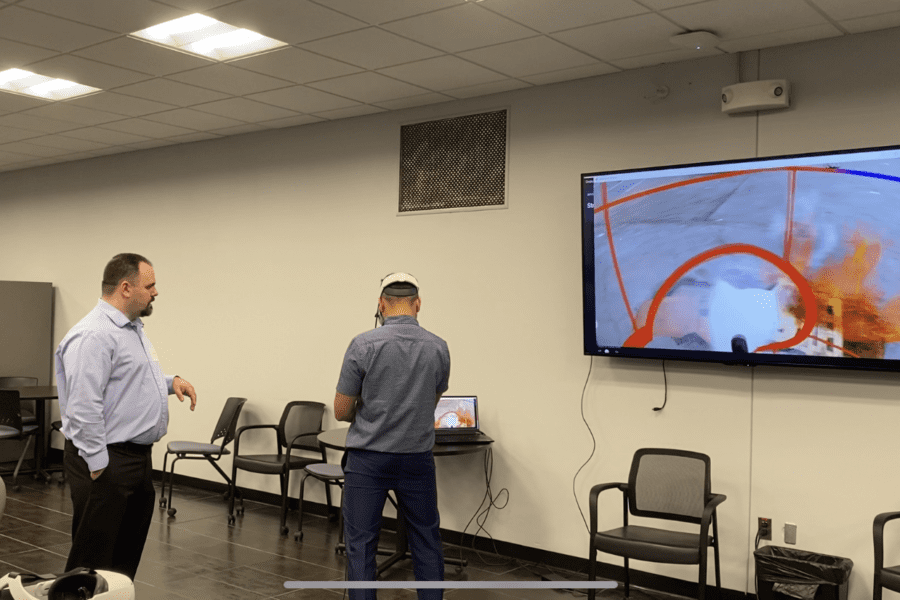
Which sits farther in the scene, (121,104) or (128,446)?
(121,104)

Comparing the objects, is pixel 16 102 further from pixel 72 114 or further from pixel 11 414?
pixel 11 414

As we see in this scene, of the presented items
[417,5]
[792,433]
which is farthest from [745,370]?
[417,5]

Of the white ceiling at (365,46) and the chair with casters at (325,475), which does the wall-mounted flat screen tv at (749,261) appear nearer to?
the white ceiling at (365,46)

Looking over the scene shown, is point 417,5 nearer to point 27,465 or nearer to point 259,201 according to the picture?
point 259,201

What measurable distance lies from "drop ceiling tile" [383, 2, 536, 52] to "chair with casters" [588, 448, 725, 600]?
90.5 inches

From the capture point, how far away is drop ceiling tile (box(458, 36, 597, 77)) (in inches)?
174

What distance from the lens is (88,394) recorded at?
10.0 ft

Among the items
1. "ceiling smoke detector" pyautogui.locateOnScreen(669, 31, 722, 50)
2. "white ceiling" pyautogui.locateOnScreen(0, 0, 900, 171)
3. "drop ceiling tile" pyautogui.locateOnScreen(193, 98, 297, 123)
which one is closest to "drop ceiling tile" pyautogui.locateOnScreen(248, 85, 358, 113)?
"white ceiling" pyautogui.locateOnScreen(0, 0, 900, 171)

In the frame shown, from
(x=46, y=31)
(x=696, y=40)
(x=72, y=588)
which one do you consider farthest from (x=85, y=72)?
(x=72, y=588)

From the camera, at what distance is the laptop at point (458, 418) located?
5.11 meters

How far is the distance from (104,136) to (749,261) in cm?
553

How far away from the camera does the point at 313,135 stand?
6.45 meters

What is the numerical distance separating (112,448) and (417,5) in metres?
2.35

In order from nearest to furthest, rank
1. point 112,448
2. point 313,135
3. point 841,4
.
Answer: point 112,448 < point 841,4 < point 313,135
